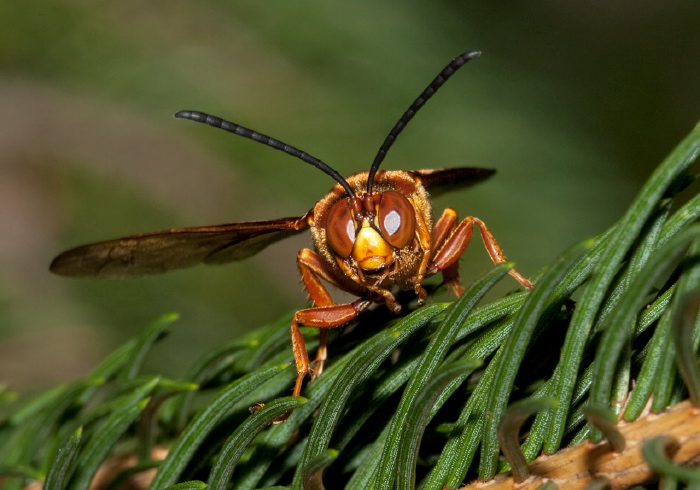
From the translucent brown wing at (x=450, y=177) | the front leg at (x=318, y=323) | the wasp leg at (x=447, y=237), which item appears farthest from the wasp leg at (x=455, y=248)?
the translucent brown wing at (x=450, y=177)

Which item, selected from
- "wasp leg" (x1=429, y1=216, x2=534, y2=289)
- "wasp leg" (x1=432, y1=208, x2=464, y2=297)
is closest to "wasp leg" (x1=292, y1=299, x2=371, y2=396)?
"wasp leg" (x1=429, y1=216, x2=534, y2=289)

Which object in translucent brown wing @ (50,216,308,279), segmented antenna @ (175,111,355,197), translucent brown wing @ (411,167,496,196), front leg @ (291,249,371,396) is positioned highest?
segmented antenna @ (175,111,355,197)

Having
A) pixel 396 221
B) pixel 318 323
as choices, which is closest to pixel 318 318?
pixel 318 323

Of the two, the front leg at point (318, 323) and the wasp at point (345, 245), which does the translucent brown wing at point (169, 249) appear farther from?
the front leg at point (318, 323)

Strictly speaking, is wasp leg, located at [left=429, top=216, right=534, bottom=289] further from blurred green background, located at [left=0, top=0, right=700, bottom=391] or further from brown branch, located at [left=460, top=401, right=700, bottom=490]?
blurred green background, located at [left=0, top=0, right=700, bottom=391]

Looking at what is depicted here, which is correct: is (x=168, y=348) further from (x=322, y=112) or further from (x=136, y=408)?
(x=136, y=408)

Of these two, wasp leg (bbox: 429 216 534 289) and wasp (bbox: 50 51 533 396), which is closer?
wasp (bbox: 50 51 533 396)
